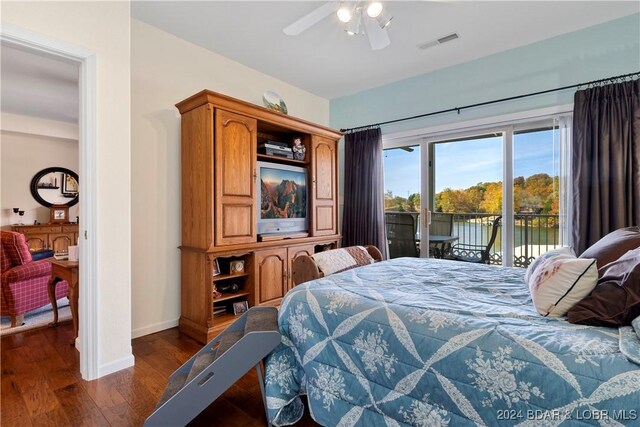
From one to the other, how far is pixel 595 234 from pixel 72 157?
26.3 feet

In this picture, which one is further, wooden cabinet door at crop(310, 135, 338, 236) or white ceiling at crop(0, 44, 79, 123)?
wooden cabinet door at crop(310, 135, 338, 236)

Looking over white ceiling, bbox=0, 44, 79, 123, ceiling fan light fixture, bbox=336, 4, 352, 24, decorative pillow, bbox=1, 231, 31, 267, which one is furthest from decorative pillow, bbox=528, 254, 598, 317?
decorative pillow, bbox=1, 231, 31, 267

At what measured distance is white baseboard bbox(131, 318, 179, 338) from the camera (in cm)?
279

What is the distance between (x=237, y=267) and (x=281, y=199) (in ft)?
2.85

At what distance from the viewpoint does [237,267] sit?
3.13 meters

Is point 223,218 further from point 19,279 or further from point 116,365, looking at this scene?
point 19,279

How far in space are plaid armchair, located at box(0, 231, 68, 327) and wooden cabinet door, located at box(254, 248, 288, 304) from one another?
2.18 m

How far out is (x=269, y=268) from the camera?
10.7 feet

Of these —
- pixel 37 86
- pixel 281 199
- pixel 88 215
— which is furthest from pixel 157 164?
pixel 37 86

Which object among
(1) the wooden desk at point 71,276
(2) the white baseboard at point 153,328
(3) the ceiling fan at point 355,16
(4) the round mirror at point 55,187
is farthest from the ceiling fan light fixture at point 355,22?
(4) the round mirror at point 55,187

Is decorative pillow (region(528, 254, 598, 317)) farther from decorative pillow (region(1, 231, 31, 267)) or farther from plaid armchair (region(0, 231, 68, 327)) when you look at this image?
decorative pillow (region(1, 231, 31, 267))

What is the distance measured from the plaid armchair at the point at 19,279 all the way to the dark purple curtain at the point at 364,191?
11.1 feet

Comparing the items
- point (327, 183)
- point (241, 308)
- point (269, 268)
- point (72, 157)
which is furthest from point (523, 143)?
point (72, 157)

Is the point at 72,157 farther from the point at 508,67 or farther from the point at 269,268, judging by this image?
the point at 508,67
